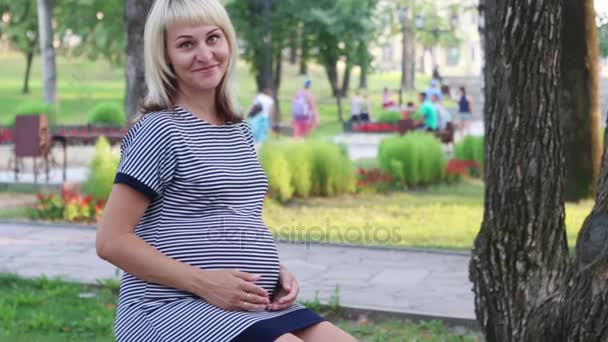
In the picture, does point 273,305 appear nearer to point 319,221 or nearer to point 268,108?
point 319,221

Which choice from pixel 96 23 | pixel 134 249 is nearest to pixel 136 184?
pixel 134 249

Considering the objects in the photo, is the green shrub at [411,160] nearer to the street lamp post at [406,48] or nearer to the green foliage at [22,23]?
the green foliage at [22,23]

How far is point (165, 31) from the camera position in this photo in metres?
2.85

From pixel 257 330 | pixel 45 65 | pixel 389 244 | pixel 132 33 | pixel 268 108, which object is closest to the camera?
pixel 257 330

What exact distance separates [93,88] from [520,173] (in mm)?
53203

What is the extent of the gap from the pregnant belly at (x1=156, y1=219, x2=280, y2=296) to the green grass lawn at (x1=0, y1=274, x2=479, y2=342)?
3.53 m

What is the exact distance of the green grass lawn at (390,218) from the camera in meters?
11.0

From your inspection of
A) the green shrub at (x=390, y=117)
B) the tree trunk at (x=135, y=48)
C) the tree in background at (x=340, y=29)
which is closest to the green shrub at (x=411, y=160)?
the tree trunk at (x=135, y=48)

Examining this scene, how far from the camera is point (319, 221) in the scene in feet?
40.6

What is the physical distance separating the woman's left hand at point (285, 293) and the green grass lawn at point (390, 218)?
7565 millimetres

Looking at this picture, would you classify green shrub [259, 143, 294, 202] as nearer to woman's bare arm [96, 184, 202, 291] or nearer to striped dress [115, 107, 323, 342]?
striped dress [115, 107, 323, 342]

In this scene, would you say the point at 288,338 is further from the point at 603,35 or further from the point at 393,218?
the point at 603,35

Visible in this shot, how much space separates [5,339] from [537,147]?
10.9 feet

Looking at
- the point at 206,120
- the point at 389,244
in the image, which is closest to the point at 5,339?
the point at 206,120
